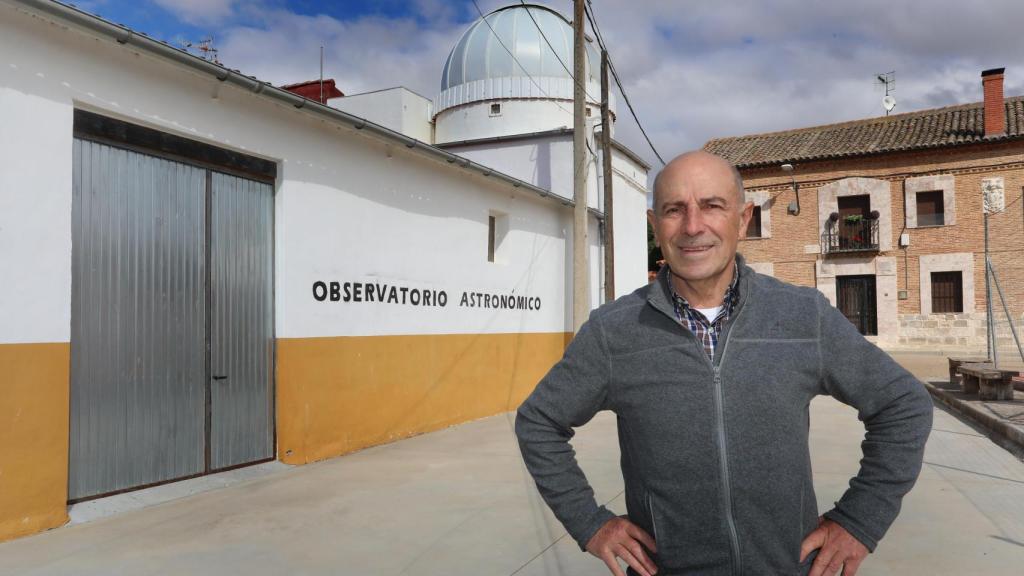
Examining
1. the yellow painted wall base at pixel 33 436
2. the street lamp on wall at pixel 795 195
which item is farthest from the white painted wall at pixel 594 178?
the street lamp on wall at pixel 795 195

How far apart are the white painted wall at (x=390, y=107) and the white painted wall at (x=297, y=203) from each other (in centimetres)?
637

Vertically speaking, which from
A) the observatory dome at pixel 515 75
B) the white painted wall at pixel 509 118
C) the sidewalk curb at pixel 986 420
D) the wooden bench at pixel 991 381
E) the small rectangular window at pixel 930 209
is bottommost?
the sidewalk curb at pixel 986 420

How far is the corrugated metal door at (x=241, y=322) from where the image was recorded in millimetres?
6855

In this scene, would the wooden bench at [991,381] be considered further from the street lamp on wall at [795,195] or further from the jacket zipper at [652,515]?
the street lamp on wall at [795,195]

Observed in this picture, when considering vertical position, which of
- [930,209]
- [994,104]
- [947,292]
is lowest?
[947,292]

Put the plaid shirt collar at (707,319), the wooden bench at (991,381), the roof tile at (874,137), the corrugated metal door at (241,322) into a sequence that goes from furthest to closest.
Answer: the roof tile at (874,137) → the wooden bench at (991,381) → the corrugated metal door at (241,322) → the plaid shirt collar at (707,319)

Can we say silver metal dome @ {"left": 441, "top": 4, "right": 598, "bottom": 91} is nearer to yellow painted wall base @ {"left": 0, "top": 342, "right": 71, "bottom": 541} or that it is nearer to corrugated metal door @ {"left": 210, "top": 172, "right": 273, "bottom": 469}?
corrugated metal door @ {"left": 210, "top": 172, "right": 273, "bottom": 469}

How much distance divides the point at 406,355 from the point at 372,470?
2.31 meters

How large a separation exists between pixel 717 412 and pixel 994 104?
29416 mm

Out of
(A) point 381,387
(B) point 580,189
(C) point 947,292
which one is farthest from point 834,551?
(C) point 947,292

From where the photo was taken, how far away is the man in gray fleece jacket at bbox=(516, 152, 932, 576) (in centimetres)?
176

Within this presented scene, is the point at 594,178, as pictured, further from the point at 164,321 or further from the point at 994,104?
the point at 994,104

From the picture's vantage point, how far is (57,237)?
5.37 metres

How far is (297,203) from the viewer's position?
7.79 meters
